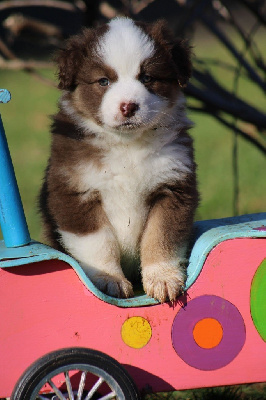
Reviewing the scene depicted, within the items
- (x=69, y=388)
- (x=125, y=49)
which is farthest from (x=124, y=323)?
(x=125, y=49)

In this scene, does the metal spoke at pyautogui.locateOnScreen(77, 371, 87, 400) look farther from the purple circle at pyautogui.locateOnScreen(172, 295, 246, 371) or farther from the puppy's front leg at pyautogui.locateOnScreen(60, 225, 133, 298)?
the puppy's front leg at pyautogui.locateOnScreen(60, 225, 133, 298)

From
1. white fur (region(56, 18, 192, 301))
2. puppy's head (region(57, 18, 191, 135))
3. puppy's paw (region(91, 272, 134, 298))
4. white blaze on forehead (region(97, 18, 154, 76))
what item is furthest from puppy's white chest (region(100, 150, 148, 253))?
white blaze on forehead (region(97, 18, 154, 76))

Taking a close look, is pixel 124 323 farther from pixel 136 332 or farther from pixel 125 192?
pixel 125 192

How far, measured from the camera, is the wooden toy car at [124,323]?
2.50 metres

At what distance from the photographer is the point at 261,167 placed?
8.27m

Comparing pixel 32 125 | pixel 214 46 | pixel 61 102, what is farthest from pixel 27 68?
pixel 214 46

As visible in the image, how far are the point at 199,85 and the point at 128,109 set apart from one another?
204 centimetres

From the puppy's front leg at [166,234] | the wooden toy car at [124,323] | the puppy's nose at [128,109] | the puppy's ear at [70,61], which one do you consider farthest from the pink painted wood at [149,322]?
the puppy's ear at [70,61]

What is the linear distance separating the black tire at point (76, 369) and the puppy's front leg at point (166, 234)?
23.1 inches

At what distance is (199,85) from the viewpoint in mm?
4746

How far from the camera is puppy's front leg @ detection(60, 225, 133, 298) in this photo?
2.98 m

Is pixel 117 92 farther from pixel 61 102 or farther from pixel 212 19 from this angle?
pixel 212 19

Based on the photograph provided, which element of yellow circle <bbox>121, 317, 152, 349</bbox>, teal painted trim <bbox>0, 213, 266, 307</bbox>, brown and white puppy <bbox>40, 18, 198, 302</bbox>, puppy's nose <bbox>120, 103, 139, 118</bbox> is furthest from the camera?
brown and white puppy <bbox>40, 18, 198, 302</bbox>

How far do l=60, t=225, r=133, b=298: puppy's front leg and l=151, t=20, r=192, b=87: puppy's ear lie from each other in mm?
777
